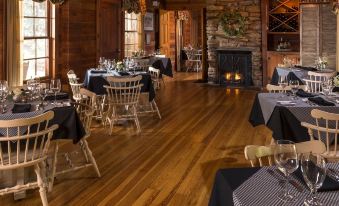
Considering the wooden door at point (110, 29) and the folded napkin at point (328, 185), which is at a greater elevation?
the wooden door at point (110, 29)

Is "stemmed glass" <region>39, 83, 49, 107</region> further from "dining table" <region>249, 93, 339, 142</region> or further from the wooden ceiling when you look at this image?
the wooden ceiling

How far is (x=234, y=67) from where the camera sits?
12.0 m

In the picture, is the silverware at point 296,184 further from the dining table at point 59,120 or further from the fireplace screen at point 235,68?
the fireplace screen at point 235,68

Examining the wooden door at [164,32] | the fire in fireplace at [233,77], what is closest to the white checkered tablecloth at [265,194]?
the fire in fireplace at [233,77]

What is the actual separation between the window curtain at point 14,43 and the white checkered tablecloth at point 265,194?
5613 mm

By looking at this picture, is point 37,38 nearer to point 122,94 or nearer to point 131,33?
point 122,94

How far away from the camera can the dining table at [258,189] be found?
1687 millimetres

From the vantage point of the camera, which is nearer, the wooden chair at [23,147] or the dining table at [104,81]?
the wooden chair at [23,147]

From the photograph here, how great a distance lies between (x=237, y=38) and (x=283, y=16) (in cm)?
145

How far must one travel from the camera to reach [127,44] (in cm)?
1206

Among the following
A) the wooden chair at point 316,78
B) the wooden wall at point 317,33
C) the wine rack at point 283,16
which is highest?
the wine rack at point 283,16

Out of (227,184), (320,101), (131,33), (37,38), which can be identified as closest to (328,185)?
(227,184)

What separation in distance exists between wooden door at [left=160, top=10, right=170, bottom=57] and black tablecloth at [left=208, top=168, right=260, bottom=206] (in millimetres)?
13122

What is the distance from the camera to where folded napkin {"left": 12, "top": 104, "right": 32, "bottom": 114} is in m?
3.66
